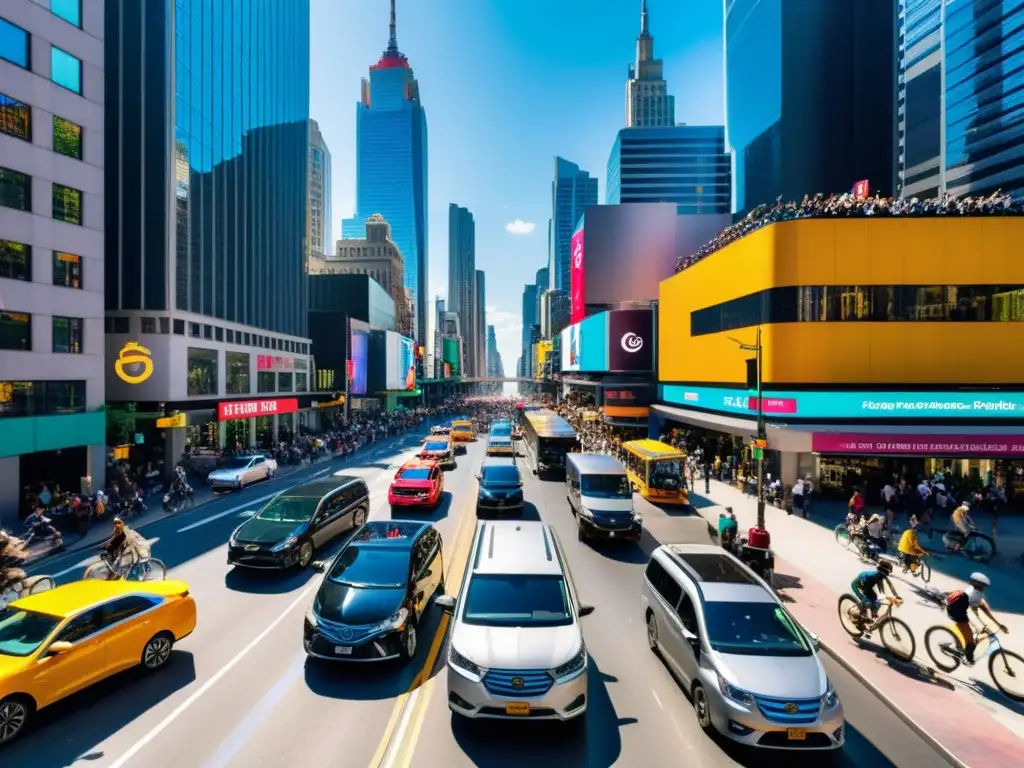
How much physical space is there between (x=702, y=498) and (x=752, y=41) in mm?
120464

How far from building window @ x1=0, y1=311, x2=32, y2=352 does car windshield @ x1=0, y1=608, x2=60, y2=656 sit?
57.5 feet

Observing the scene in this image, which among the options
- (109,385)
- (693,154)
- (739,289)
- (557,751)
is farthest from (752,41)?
(557,751)

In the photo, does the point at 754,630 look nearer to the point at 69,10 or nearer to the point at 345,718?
the point at 345,718

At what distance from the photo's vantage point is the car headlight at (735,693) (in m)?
6.33

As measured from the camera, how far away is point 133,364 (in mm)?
28875

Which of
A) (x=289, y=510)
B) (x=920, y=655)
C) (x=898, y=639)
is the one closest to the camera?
(x=920, y=655)

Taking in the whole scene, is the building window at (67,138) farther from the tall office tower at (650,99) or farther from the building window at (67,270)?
the tall office tower at (650,99)

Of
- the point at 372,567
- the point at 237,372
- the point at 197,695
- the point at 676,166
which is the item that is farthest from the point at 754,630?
the point at 676,166

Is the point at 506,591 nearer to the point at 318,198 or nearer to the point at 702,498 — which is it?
the point at 702,498

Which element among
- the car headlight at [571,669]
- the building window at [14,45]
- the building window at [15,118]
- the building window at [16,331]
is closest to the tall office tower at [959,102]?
the car headlight at [571,669]

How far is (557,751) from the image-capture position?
643 cm

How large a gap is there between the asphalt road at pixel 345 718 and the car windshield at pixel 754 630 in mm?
1222

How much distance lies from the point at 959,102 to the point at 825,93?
21133 mm

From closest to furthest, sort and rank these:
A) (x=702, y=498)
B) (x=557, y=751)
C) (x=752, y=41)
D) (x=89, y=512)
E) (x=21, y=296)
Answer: (x=557, y=751)
(x=89, y=512)
(x=21, y=296)
(x=702, y=498)
(x=752, y=41)
